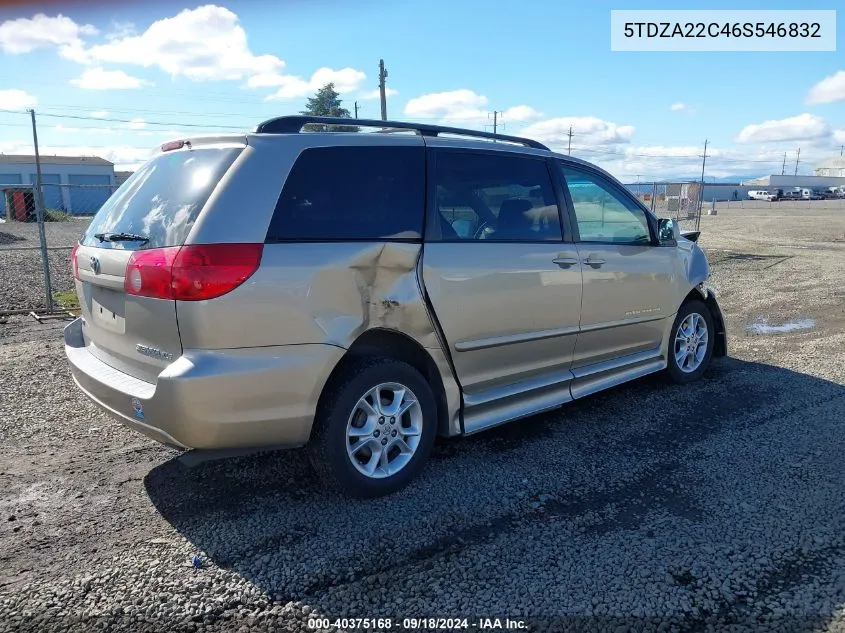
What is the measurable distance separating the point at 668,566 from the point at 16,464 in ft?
12.2

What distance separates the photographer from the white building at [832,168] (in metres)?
142

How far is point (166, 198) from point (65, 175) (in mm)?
59756

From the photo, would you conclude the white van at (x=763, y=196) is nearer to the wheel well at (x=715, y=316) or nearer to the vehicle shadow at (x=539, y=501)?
the wheel well at (x=715, y=316)

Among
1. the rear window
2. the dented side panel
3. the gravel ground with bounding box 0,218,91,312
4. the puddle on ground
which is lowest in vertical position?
the puddle on ground

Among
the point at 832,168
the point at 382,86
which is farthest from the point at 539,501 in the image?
the point at 832,168

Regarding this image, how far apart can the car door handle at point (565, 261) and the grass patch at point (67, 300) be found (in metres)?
7.07

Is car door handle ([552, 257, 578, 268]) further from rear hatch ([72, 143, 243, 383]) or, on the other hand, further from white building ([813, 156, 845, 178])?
white building ([813, 156, 845, 178])

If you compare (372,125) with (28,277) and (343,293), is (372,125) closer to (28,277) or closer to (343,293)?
(343,293)

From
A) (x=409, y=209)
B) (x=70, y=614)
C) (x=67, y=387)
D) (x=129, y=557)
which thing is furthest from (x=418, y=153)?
(x=67, y=387)

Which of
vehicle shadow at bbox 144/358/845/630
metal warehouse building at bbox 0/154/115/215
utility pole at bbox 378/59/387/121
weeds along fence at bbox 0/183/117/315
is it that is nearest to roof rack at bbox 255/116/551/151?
vehicle shadow at bbox 144/358/845/630

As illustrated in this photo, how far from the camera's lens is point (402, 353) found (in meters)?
3.66

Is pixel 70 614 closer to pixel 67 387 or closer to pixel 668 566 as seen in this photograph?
pixel 668 566

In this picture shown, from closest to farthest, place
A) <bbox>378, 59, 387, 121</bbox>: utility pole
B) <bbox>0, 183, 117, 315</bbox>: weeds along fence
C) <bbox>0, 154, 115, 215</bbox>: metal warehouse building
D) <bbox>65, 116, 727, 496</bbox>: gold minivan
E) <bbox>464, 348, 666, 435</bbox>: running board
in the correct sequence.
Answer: <bbox>65, 116, 727, 496</bbox>: gold minivan < <bbox>464, 348, 666, 435</bbox>: running board < <bbox>0, 183, 117, 315</bbox>: weeds along fence < <bbox>378, 59, 387, 121</bbox>: utility pole < <bbox>0, 154, 115, 215</bbox>: metal warehouse building

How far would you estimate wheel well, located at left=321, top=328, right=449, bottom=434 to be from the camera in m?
3.43
